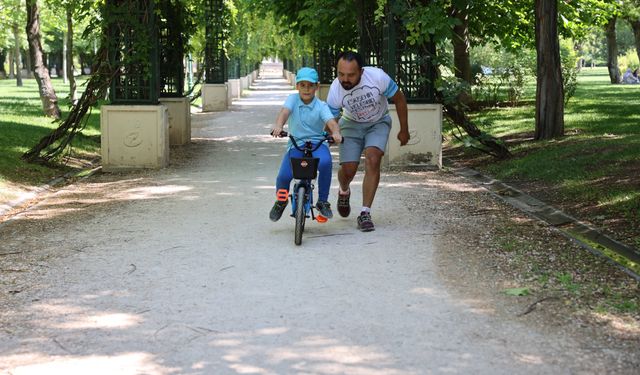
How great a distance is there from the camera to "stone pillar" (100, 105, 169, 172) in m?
14.3

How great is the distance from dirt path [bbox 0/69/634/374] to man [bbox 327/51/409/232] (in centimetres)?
48

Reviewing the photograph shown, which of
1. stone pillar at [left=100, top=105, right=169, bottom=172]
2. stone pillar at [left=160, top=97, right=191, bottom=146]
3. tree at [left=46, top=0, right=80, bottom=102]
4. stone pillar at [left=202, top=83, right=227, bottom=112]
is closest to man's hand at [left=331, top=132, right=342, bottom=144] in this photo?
stone pillar at [left=100, top=105, right=169, bottom=172]

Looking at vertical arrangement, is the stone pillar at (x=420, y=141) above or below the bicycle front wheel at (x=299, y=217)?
above

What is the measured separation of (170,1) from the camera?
61.6 feet

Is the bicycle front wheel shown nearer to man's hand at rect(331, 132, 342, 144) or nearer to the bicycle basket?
the bicycle basket

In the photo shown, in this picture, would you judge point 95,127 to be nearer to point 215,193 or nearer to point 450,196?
point 215,193

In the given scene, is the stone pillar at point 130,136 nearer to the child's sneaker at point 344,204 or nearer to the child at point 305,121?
the child's sneaker at point 344,204

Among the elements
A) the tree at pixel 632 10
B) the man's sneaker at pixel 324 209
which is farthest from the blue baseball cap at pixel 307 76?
the tree at pixel 632 10

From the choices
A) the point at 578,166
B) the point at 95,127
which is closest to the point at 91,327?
the point at 578,166

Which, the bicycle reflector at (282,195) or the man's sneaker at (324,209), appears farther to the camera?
the man's sneaker at (324,209)

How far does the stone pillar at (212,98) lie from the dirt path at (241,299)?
2133cm

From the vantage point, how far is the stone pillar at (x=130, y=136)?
14.3 meters

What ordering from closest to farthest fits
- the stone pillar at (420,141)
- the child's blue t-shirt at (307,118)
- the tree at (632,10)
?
the child's blue t-shirt at (307,118)
the stone pillar at (420,141)
the tree at (632,10)

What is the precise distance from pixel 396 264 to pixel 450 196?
4125 mm
